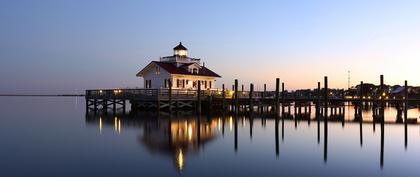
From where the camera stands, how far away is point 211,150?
24500mm

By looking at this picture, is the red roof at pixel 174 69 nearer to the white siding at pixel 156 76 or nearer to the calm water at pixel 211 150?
the white siding at pixel 156 76

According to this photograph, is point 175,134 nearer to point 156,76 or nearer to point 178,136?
point 178,136

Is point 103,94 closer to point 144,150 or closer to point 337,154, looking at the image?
point 144,150

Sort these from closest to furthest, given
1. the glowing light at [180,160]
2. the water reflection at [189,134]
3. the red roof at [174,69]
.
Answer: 1. the glowing light at [180,160]
2. the water reflection at [189,134]
3. the red roof at [174,69]

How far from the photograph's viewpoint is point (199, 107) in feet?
151

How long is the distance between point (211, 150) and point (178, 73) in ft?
96.7

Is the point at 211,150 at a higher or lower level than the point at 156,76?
lower

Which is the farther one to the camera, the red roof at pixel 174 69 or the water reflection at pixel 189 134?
the red roof at pixel 174 69

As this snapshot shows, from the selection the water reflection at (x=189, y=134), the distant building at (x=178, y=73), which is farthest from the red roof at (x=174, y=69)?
the water reflection at (x=189, y=134)

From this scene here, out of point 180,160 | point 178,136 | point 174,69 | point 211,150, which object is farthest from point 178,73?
point 180,160

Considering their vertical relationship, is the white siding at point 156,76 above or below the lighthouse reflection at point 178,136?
above

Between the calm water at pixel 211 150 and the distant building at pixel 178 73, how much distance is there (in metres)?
16.5

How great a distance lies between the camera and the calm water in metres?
19.3

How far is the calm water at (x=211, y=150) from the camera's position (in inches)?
759
